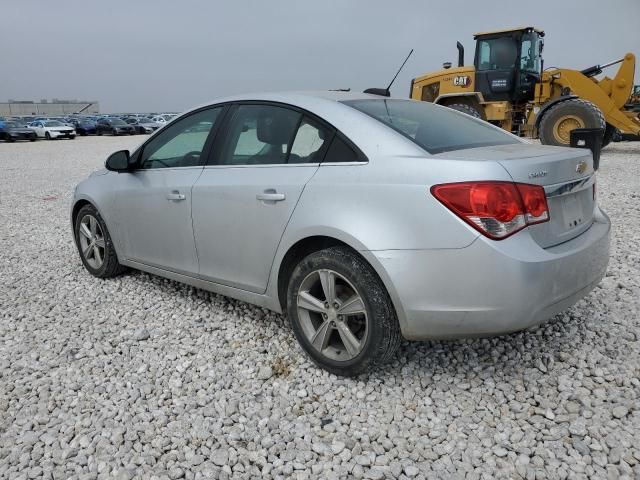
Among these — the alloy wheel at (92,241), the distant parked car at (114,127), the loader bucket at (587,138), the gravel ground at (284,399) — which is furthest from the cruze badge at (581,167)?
the distant parked car at (114,127)

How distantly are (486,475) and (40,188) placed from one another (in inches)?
452

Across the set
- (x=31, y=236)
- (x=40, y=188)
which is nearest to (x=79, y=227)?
(x=31, y=236)

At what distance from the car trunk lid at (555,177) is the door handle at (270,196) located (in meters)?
0.90

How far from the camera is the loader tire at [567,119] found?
11.7m

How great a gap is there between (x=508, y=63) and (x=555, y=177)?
38.1 feet

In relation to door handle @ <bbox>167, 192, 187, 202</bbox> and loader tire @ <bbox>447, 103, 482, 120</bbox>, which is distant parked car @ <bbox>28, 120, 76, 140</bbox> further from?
door handle @ <bbox>167, 192, 187, 202</bbox>

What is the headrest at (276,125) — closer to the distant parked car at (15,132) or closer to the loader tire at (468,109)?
the loader tire at (468,109)

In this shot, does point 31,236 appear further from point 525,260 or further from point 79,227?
point 525,260

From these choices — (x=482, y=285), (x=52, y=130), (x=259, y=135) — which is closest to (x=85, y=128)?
(x=52, y=130)

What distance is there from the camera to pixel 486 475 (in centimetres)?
212

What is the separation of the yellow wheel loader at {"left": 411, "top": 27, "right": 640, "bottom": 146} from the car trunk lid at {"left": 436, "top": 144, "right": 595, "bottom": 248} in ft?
34.0

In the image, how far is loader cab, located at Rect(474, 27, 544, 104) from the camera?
495 inches

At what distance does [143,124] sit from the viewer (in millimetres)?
38531

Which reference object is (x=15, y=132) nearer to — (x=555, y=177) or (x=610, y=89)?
(x=610, y=89)
